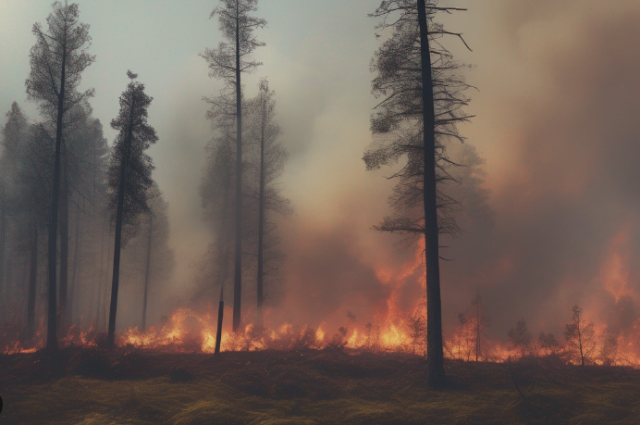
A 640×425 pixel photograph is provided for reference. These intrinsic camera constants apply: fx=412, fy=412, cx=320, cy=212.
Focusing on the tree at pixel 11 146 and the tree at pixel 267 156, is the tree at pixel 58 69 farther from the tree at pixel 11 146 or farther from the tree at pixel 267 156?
the tree at pixel 11 146

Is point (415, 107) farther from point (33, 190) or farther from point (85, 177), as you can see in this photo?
point (85, 177)

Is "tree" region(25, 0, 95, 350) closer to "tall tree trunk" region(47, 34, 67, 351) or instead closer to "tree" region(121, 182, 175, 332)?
"tall tree trunk" region(47, 34, 67, 351)

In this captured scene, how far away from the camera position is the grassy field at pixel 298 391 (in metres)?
9.45

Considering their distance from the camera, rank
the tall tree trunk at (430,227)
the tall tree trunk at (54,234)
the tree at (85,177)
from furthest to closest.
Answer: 1. the tree at (85,177)
2. the tall tree trunk at (54,234)
3. the tall tree trunk at (430,227)

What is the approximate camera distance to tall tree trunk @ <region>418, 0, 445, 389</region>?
489 inches

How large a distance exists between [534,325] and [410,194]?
18.8 meters

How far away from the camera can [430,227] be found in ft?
42.7

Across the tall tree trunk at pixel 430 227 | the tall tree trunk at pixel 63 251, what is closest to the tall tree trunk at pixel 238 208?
the tall tree trunk at pixel 63 251

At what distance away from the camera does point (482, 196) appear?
28.5m

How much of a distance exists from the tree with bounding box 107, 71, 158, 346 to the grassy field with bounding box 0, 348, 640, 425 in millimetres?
7769

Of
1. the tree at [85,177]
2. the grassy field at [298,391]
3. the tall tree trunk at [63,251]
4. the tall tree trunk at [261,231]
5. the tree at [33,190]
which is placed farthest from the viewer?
the tree at [85,177]

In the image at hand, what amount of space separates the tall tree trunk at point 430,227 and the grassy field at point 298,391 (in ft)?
2.30

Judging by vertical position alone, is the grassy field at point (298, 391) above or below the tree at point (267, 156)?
below

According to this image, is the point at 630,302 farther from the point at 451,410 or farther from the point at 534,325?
the point at 451,410
